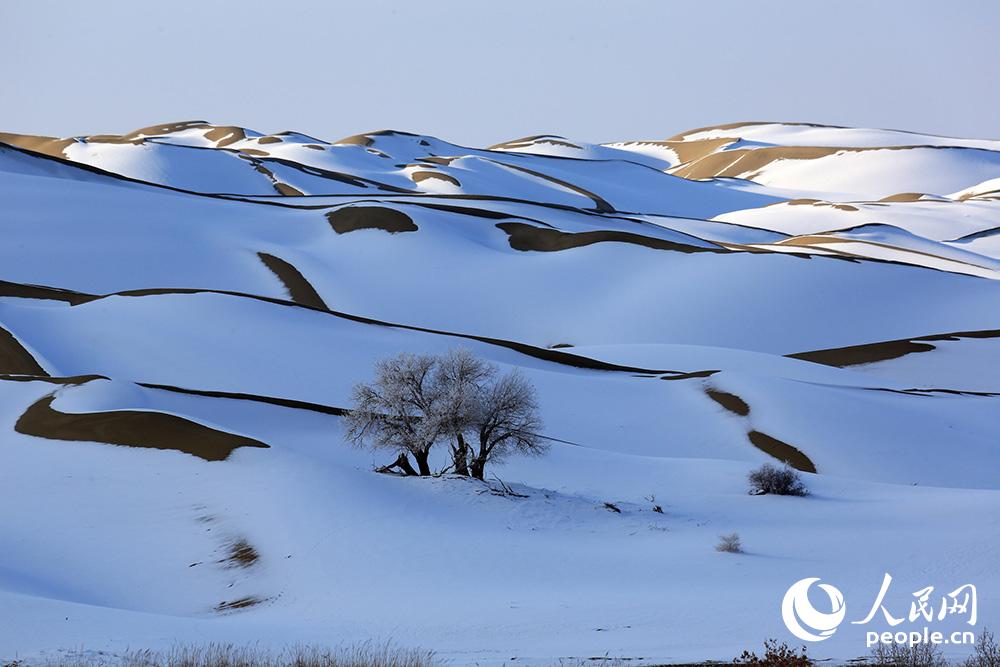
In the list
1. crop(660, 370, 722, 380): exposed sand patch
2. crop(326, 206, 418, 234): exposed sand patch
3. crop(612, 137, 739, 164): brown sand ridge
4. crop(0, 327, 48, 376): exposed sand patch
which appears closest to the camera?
crop(0, 327, 48, 376): exposed sand patch

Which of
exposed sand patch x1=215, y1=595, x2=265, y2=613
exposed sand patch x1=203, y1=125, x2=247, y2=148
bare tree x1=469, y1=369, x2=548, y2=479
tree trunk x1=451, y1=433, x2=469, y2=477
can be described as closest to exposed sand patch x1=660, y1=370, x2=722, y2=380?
bare tree x1=469, y1=369, x2=548, y2=479

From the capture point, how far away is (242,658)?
10.9 metres

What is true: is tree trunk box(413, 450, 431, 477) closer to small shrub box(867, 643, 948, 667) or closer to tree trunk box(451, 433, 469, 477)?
tree trunk box(451, 433, 469, 477)

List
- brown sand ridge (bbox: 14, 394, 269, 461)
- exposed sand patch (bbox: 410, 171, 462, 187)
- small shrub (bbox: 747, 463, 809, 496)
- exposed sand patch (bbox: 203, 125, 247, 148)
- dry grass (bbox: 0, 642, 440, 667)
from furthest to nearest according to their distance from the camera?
exposed sand patch (bbox: 203, 125, 247, 148)
exposed sand patch (bbox: 410, 171, 462, 187)
brown sand ridge (bbox: 14, 394, 269, 461)
small shrub (bbox: 747, 463, 809, 496)
dry grass (bbox: 0, 642, 440, 667)

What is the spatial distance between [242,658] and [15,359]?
26.3 m

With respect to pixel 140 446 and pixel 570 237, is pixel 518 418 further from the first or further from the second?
pixel 570 237

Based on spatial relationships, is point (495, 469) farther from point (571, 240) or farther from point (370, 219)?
point (370, 219)

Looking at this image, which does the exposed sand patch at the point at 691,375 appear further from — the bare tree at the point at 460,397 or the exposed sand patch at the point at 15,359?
the exposed sand patch at the point at 15,359

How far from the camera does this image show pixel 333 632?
13.4 m

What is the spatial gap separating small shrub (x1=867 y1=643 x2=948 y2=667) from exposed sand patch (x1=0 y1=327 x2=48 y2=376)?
27721 millimetres

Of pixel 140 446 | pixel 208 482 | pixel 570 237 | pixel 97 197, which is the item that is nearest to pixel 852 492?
pixel 208 482

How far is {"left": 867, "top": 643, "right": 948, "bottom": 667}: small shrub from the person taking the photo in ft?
33.2

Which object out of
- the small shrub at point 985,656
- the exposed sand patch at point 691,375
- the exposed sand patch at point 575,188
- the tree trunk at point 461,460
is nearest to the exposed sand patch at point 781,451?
the exposed sand patch at point 691,375

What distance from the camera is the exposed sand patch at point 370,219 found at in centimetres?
6544
